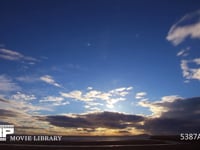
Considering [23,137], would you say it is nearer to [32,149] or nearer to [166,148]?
[32,149]

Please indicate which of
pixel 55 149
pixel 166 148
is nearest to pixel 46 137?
pixel 55 149

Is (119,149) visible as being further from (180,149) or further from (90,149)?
(180,149)

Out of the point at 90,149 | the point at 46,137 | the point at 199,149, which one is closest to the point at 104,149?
the point at 90,149

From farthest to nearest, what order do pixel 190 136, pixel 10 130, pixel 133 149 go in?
pixel 133 149
pixel 190 136
pixel 10 130

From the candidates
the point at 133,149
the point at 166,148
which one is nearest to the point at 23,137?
the point at 133,149

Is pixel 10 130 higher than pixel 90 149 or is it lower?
higher

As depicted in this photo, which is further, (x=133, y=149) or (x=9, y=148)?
(x=133, y=149)

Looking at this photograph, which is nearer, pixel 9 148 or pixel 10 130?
pixel 10 130

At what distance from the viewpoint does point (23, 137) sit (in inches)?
912

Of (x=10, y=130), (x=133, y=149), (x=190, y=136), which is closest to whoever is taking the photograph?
(x=10, y=130)

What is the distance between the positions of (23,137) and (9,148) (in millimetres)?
1682

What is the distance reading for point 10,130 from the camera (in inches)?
864

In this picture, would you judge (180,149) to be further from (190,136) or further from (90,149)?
(90,149)

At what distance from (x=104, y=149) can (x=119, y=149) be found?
4.38 ft
